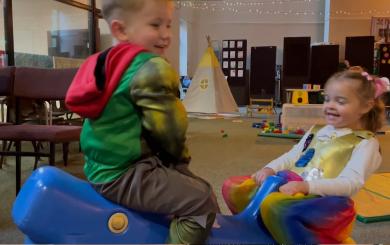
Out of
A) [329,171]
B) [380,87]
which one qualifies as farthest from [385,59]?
[329,171]

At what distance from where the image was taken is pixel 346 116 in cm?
125

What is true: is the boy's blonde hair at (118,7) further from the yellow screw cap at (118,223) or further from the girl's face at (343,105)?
the girl's face at (343,105)

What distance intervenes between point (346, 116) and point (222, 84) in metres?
5.26

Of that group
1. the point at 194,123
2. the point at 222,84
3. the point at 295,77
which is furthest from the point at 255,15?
the point at 194,123

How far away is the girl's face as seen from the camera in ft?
4.07

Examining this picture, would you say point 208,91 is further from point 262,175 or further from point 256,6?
point 262,175

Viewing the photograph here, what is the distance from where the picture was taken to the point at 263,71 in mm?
9305

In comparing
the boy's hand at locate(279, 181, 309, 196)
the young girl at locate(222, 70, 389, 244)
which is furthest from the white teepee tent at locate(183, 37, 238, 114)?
the boy's hand at locate(279, 181, 309, 196)

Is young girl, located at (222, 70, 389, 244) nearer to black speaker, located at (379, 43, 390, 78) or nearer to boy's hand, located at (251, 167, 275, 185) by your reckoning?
boy's hand, located at (251, 167, 275, 185)

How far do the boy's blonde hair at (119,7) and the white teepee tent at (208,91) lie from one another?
541 centimetres

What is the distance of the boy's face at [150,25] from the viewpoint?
0.87 meters

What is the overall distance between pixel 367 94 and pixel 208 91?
511 cm

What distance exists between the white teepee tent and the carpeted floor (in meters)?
0.78

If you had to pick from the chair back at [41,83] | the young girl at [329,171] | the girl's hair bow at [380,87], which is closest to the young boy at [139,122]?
the young girl at [329,171]
